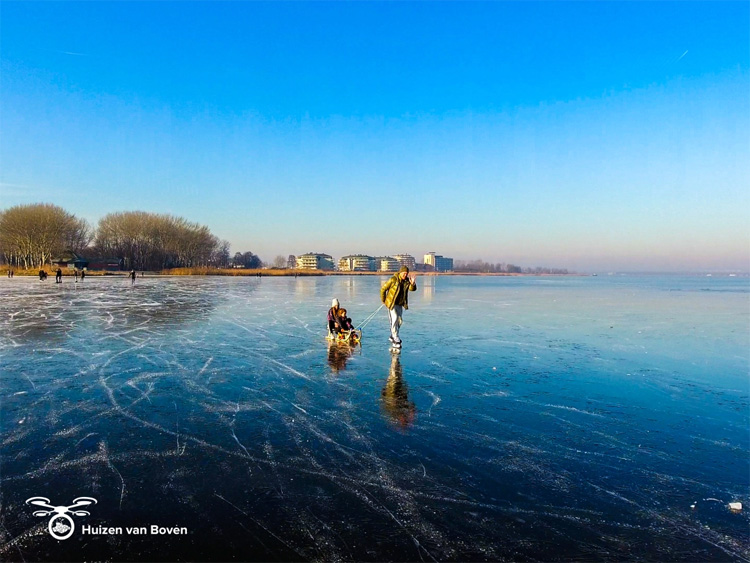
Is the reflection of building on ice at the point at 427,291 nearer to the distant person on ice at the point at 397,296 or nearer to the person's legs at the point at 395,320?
the distant person on ice at the point at 397,296

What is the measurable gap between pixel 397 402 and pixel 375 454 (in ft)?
6.11

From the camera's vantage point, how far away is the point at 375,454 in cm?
475

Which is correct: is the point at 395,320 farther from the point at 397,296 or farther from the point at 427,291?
the point at 427,291

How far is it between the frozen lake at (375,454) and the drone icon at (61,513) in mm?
56

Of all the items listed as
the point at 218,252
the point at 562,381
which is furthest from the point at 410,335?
the point at 218,252

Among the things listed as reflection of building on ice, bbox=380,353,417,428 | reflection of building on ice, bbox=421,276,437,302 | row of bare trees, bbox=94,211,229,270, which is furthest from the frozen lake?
row of bare trees, bbox=94,211,229,270

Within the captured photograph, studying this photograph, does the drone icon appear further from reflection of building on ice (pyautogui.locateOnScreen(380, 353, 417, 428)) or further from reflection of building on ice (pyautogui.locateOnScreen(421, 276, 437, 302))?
reflection of building on ice (pyautogui.locateOnScreen(421, 276, 437, 302))

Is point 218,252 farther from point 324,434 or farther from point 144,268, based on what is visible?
point 324,434

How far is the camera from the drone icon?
133 inches

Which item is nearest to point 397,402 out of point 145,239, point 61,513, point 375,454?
point 375,454

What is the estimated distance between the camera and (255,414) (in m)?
5.98

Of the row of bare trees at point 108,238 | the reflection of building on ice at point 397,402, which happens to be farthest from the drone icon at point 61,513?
the row of bare trees at point 108,238

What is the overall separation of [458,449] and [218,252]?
139 m

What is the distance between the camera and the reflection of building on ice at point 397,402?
588 centimetres
